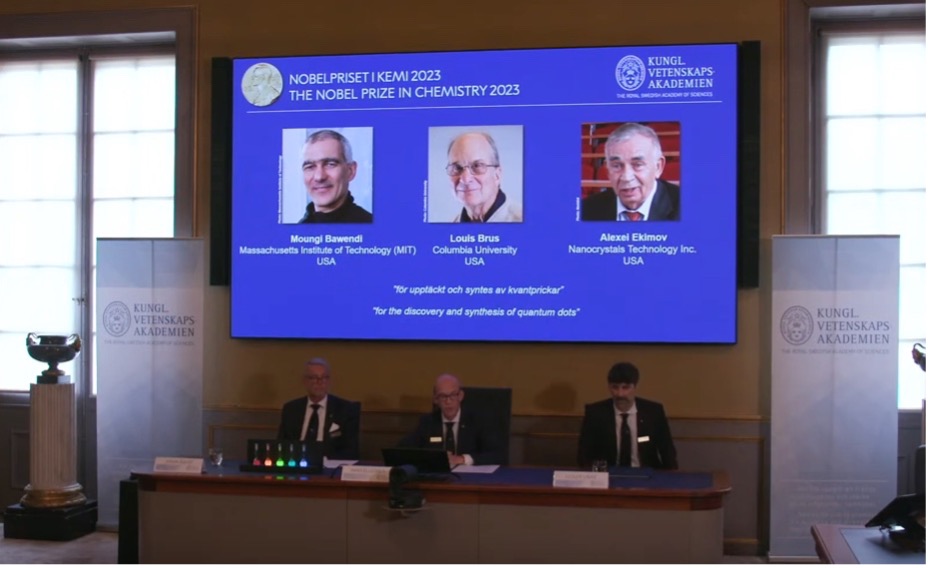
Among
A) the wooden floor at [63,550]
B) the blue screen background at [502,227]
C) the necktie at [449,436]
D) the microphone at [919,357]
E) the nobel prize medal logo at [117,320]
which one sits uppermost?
the blue screen background at [502,227]

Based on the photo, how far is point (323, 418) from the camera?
242 inches

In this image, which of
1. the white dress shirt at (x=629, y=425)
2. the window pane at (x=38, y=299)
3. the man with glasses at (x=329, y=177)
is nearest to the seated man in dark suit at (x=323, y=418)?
the man with glasses at (x=329, y=177)

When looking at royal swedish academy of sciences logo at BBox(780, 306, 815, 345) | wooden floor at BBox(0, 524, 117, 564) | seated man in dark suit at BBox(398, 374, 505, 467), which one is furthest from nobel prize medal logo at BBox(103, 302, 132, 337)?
royal swedish academy of sciences logo at BBox(780, 306, 815, 345)

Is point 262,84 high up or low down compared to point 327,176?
up

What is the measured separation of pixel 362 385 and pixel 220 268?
1204 mm

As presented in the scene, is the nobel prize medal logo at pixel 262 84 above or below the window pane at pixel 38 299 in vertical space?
above

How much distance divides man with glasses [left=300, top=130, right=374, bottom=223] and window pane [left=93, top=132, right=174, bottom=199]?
49.7 inches

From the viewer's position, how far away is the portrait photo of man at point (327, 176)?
6.84 metres

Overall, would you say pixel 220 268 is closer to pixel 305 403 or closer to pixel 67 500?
pixel 305 403

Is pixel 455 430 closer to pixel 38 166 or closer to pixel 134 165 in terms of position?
pixel 134 165

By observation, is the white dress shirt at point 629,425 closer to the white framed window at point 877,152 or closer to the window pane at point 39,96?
the white framed window at point 877,152

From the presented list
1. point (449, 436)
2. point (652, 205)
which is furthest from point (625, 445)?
point (652, 205)

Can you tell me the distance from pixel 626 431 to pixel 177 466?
2.36m

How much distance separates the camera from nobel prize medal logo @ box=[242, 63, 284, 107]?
22.8 ft
